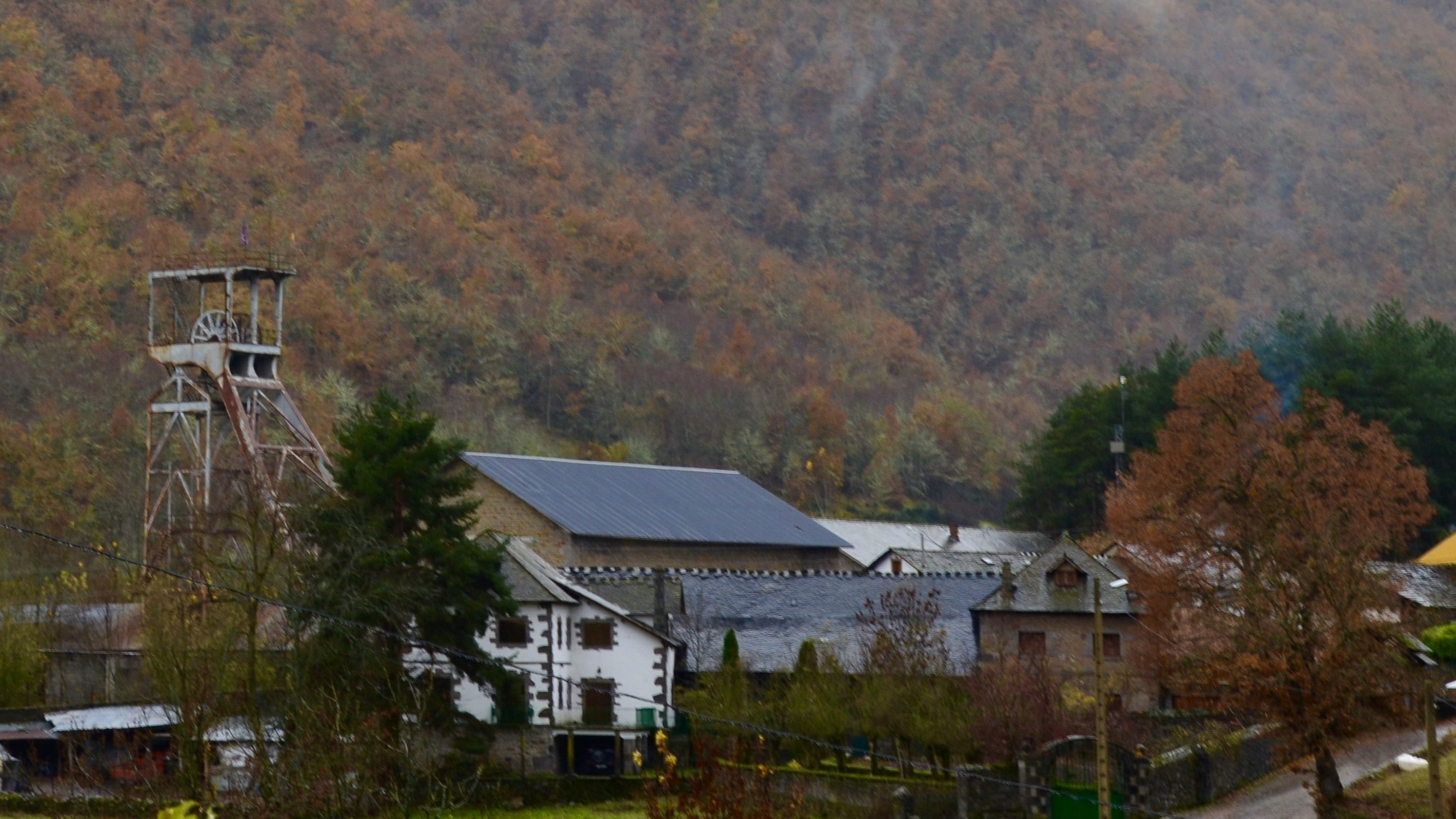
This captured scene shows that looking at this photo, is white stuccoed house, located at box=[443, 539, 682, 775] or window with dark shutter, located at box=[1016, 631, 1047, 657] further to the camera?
window with dark shutter, located at box=[1016, 631, 1047, 657]

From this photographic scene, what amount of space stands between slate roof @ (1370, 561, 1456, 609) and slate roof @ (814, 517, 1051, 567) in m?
25.2

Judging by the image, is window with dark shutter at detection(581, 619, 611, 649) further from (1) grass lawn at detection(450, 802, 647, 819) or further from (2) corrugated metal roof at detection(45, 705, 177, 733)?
(2) corrugated metal roof at detection(45, 705, 177, 733)

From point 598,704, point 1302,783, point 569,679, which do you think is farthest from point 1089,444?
point 1302,783

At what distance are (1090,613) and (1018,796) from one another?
Result: 14.0 meters

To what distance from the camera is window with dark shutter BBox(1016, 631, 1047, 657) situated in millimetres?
50594

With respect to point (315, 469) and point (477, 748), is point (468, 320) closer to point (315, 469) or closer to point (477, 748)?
point (315, 469)

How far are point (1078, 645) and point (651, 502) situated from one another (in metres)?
21.8

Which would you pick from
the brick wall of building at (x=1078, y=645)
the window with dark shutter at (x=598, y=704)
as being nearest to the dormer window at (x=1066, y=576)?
the brick wall of building at (x=1078, y=645)

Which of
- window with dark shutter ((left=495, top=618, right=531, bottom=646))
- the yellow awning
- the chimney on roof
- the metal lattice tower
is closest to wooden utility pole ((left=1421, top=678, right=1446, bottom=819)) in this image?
window with dark shutter ((left=495, top=618, right=531, bottom=646))

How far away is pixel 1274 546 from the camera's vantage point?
3922cm

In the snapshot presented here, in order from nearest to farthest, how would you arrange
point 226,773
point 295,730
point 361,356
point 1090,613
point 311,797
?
point 311,797, point 295,730, point 226,773, point 1090,613, point 361,356

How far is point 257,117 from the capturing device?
181375 mm

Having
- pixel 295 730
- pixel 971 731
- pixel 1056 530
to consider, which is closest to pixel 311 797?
pixel 295 730

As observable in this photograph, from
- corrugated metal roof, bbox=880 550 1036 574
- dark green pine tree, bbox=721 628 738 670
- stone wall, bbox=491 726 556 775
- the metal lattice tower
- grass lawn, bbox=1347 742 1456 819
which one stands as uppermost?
the metal lattice tower
